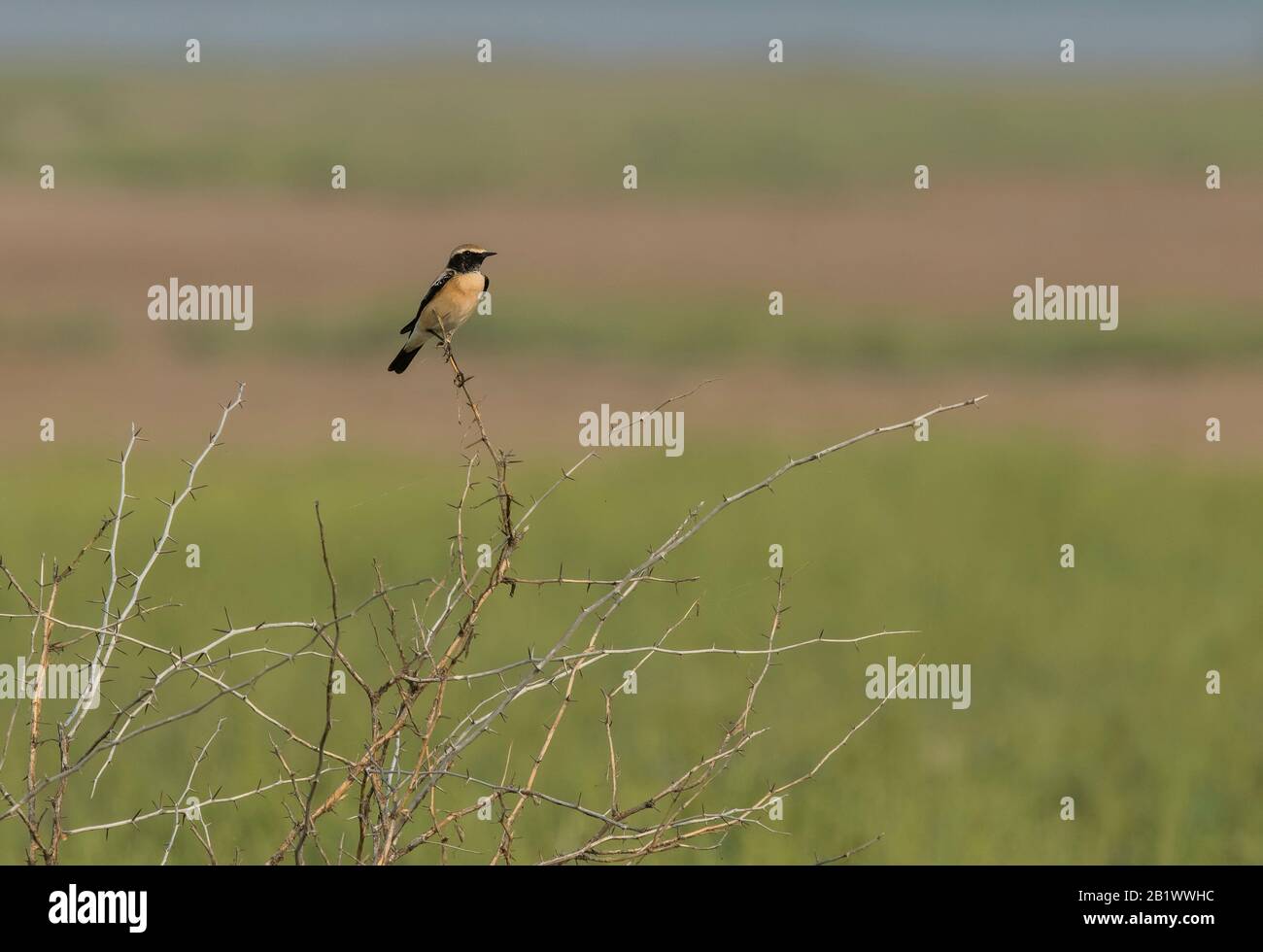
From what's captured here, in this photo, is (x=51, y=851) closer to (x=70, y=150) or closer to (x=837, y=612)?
(x=837, y=612)

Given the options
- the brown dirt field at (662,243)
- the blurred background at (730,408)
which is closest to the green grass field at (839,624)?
the blurred background at (730,408)

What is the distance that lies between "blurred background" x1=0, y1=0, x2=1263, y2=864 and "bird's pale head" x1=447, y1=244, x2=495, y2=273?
4.98 ft

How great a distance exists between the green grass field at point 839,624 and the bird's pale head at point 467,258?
2.58ft

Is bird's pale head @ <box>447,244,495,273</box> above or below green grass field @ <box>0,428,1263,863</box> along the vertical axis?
above

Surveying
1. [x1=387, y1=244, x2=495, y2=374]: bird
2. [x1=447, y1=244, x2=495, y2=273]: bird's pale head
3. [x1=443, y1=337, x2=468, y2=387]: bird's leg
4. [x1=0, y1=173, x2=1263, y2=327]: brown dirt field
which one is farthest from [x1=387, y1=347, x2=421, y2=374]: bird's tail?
[x1=0, y1=173, x2=1263, y2=327]: brown dirt field

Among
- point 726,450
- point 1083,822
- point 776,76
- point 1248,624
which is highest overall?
point 776,76

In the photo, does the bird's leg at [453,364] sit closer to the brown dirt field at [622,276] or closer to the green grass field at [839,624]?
the green grass field at [839,624]

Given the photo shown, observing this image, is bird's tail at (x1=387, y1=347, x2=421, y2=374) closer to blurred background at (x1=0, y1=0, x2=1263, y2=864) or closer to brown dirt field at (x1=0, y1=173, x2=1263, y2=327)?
blurred background at (x1=0, y1=0, x2=1263, y2=864)

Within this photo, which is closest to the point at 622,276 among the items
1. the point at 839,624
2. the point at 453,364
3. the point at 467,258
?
the point at 839,624

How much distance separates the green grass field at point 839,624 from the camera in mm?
7621

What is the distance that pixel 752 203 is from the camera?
134ft

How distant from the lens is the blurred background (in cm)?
859

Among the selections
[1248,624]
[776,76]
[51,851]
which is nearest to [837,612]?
[1248,624]

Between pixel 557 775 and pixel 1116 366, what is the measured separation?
62.7 ft
